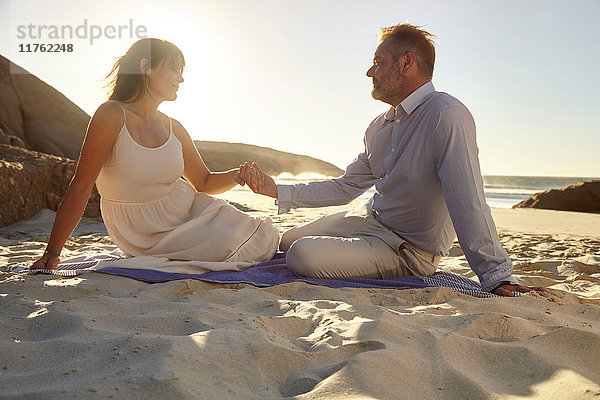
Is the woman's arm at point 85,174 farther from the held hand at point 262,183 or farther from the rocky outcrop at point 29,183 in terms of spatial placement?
the rocky outcrop at point 29,183

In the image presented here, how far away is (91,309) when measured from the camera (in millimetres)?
1880

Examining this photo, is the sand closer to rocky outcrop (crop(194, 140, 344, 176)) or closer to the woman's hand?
the woman's hand

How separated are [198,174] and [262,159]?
1852cm

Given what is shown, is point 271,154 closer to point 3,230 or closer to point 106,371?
point 3,230

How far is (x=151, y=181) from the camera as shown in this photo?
2.92 m

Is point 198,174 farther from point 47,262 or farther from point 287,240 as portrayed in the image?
point 47,262

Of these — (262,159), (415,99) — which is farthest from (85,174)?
(262,159)

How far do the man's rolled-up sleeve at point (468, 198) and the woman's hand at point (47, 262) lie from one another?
2049 mm

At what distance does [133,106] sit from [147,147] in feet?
0.95

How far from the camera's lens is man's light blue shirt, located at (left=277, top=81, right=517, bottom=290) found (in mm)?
2398

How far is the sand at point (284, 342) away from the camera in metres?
1.19

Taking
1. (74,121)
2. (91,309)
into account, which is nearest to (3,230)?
(91,309)

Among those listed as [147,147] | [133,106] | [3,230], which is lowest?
[3,230]

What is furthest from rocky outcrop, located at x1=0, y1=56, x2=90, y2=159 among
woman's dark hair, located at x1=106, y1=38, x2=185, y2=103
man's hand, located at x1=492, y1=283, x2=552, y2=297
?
man's hand, located at x1=492, y1=283, x2=552, y2=297
